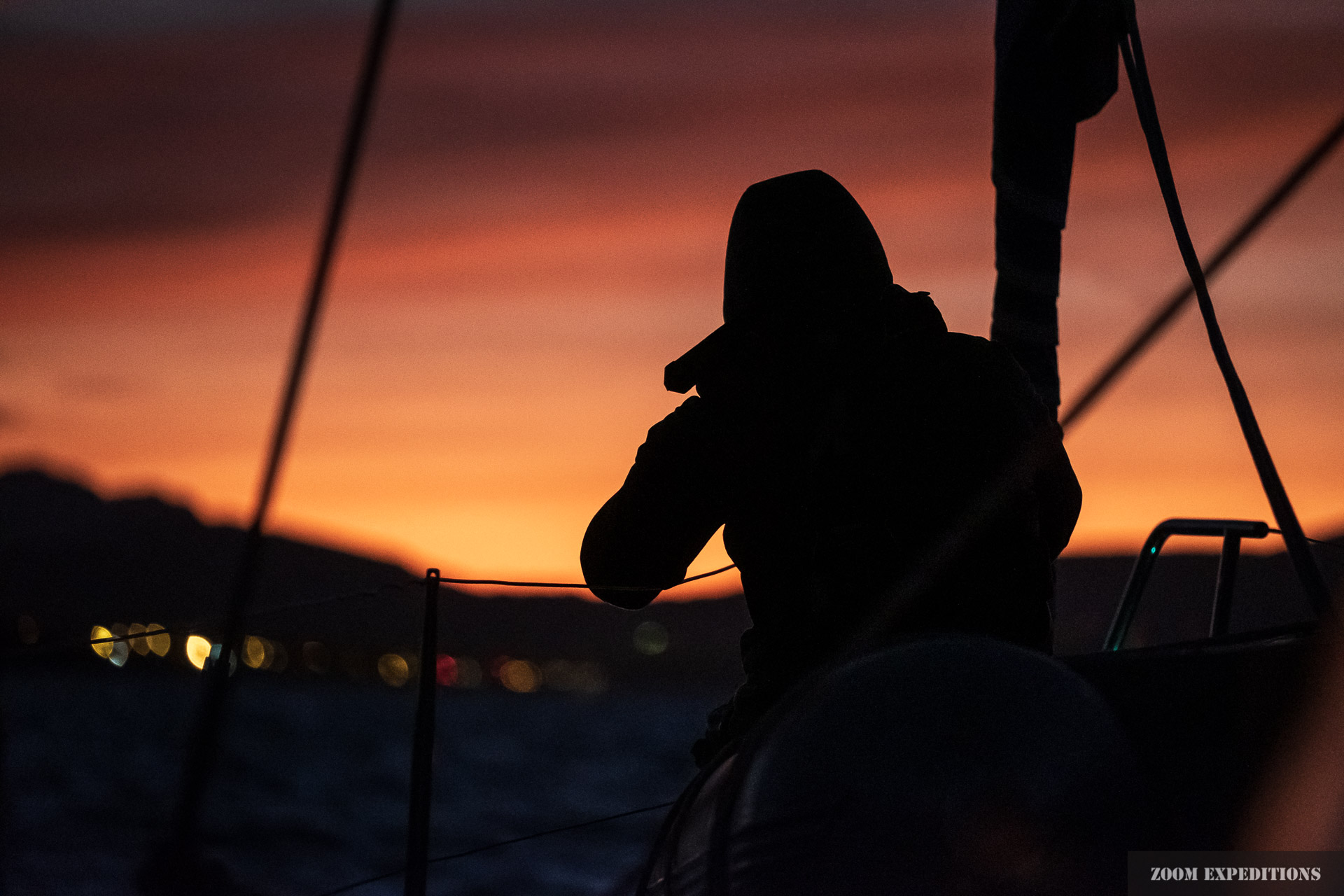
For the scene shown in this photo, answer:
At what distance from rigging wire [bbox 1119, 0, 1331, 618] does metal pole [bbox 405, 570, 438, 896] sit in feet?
6.14

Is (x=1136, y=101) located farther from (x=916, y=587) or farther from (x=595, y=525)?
(x=595, y=525)

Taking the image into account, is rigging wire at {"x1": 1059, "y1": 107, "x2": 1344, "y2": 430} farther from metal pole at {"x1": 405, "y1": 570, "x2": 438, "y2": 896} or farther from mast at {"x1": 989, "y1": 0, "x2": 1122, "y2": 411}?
metal pole at {"x1": 405, "y1": 570, "x2": 438, "y2": 896}

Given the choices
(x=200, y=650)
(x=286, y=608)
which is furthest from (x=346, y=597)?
(x=200, y=650)

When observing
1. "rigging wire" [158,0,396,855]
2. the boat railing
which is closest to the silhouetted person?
"rigging wire" [158,0,396,855]

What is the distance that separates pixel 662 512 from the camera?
2.22m

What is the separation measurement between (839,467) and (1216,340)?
35.6 inches

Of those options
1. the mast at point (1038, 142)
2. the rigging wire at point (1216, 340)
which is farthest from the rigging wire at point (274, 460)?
the mast at point (1038, 142)

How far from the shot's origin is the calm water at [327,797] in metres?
31.4

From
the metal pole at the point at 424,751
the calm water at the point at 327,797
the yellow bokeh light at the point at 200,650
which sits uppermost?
the calm water at the point at 327,797

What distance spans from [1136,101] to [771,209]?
0.96 metres

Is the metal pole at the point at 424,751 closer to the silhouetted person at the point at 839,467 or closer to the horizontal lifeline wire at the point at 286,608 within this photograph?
the horizontal lifeline wire at the point at 286,608

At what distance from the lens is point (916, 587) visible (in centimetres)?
214

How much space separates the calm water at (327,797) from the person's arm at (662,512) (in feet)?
1.84

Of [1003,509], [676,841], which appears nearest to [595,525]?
[676,841]
